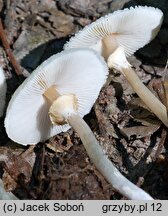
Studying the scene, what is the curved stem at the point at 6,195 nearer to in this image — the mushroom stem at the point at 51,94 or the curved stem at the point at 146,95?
the mushroom stem at the point at 51,94

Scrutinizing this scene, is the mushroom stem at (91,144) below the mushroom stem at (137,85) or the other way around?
below

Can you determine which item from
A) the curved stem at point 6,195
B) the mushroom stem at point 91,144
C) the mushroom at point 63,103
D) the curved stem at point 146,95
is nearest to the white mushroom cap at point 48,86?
the mushroom at point 63,103

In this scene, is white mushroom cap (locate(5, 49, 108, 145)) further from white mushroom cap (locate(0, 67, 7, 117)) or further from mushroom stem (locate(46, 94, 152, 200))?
white mushroom cap (locate(0, 67, 7, 117))

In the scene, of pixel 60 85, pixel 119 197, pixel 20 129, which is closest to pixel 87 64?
pixel 60 85

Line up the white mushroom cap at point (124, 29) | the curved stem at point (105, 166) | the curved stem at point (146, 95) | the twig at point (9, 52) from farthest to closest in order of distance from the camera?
the twig at point (9, 52)
the curved stem at point (146, 95)
the white mushroom cap at point (124, 29)
the curved stem at point (105, 166)

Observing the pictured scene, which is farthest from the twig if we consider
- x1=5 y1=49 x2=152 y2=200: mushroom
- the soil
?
x1=5 y1=49 x2=152 y2=200: mushroom

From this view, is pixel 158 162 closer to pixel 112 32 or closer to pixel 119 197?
pixel 119 197
